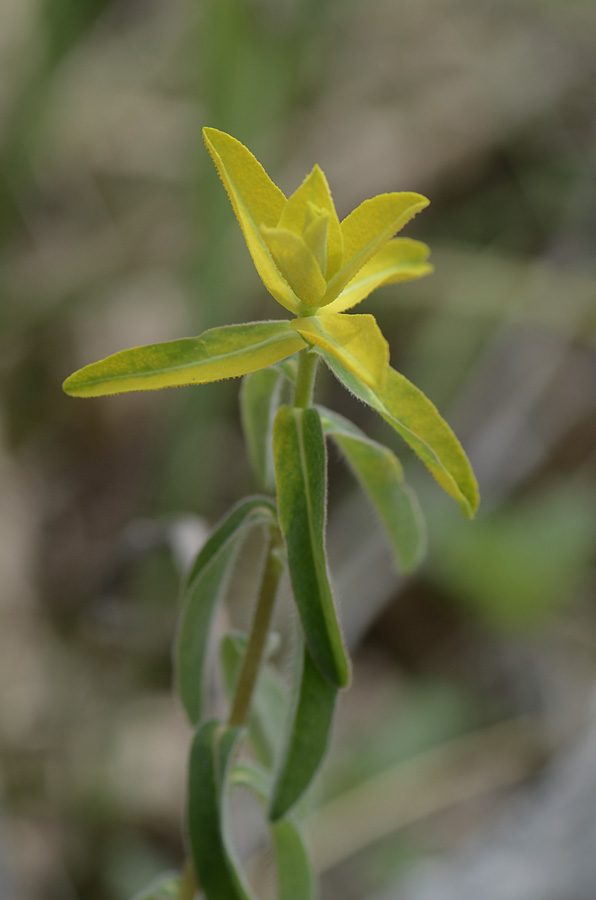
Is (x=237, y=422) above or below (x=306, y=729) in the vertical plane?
below

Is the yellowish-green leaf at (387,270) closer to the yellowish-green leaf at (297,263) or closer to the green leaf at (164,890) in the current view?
the yellowish-green leaf at (297,263)

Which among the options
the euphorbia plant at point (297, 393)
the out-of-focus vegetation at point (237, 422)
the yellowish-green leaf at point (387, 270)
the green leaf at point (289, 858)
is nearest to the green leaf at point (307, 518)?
the euphorbia plant at point (297, 393)

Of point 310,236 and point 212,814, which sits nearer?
point 310,236

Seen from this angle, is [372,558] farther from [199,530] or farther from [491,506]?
[199,530]

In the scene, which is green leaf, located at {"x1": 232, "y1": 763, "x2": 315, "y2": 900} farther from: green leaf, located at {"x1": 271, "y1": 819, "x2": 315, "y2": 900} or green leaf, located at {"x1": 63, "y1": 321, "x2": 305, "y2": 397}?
green leaf, located at {"x1": 63, "y1": 321, "x2": 305, "y2": 397}

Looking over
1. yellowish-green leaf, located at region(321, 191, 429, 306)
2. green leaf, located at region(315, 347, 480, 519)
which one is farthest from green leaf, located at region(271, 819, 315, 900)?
yellowish-green leaf, located at region(321, 191, 429, 306)

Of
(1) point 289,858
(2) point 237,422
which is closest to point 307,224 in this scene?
(1) point 289,858

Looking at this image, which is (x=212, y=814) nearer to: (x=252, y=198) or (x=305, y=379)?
(x=305, y=379)
